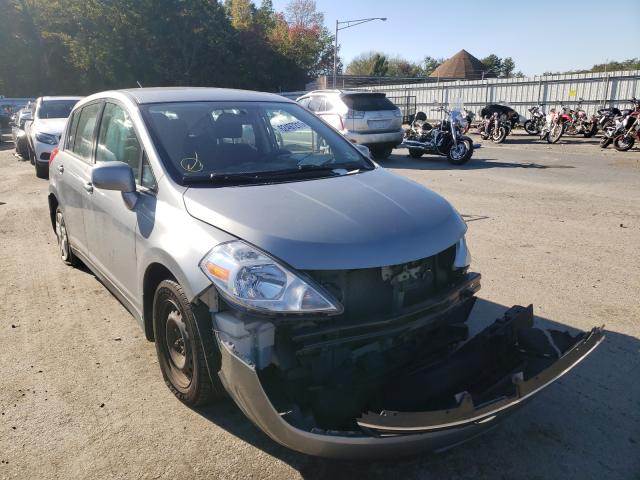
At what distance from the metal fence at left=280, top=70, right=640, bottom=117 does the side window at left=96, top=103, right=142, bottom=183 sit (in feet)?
63.2

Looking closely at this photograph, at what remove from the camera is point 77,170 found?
452 cm

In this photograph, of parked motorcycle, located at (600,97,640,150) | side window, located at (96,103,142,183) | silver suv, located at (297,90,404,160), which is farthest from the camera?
parked motorcycle, located at (600,97,640,150)

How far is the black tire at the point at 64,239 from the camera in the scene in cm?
537

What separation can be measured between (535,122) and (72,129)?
21097 mm

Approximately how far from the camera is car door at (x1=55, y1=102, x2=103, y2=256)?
14.2ft

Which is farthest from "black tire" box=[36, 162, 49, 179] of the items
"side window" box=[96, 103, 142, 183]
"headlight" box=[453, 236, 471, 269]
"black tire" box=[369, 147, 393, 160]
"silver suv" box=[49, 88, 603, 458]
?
"headlight" box=[453, 236, 471, 269]

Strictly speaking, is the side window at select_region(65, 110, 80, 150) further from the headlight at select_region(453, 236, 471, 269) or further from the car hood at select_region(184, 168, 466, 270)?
the headlight at select_region(453, 236, 471, 269)

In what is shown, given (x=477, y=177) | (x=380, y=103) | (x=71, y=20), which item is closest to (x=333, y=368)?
(x=477, y=177)

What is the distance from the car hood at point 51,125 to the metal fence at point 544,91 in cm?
1401

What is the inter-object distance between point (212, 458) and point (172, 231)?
1.22 meters

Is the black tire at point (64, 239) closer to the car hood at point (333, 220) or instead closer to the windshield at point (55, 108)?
the car hood at point (333, 220)

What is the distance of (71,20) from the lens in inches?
1735

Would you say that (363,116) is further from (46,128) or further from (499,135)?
(499,135)

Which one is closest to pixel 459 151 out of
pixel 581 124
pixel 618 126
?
pixel 618 126
